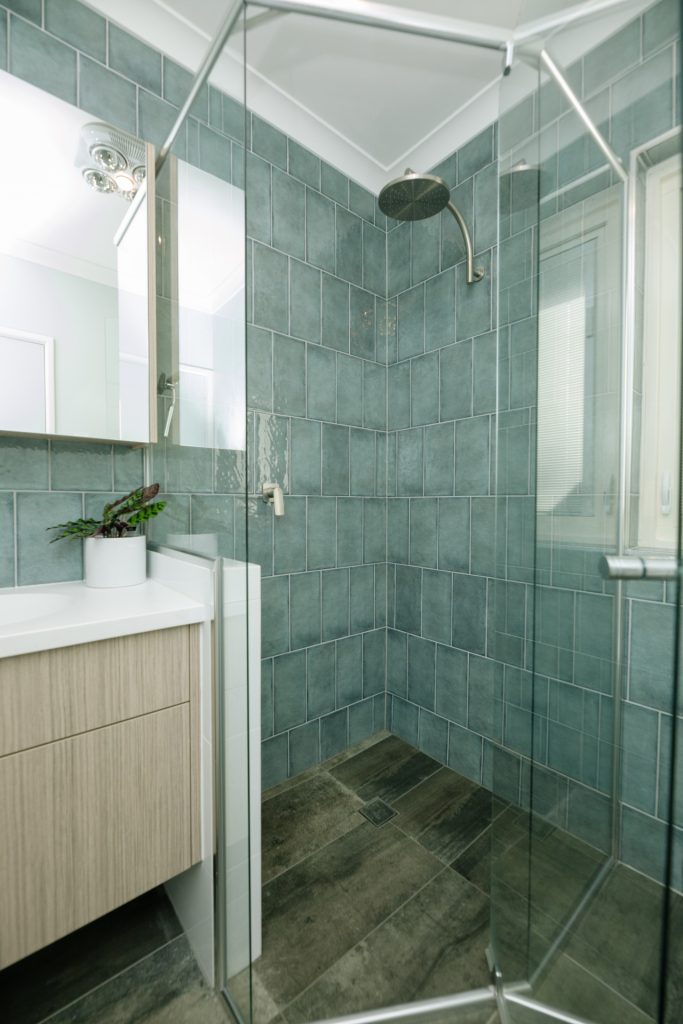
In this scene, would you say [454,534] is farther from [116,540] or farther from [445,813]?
[116,540]

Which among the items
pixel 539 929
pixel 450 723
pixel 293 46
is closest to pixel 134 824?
pixel 539 929

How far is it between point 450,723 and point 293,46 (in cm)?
204

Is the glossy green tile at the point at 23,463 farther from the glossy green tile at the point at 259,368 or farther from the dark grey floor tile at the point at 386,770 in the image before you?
the dark grey floor tile at the point at 386,770

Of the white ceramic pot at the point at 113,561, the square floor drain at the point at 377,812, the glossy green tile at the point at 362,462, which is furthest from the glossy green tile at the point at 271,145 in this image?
the square floor drain at the point at 377,812

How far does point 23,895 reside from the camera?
2.49ft

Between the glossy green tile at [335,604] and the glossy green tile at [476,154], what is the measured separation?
153cm

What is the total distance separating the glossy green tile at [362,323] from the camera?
1.72 m

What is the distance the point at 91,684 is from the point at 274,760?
960 mm

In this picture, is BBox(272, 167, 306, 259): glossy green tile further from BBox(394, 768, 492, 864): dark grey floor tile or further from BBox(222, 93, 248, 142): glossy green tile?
BBox(394, 768, 492, 864): dark grey floor tile

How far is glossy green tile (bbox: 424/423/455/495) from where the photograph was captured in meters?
1.65

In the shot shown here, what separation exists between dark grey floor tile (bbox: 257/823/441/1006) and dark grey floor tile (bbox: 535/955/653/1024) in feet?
1.64

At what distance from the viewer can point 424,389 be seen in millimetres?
1728

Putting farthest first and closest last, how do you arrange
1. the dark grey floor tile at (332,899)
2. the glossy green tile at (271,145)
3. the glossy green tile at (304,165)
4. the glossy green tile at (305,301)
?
the glossy green tile at (305,301)
the glossy green tile at (304,165)
the glossy green tile at (271,145)
the dark grey floor tile at (332,899)

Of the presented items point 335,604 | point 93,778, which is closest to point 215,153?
point 93,778
